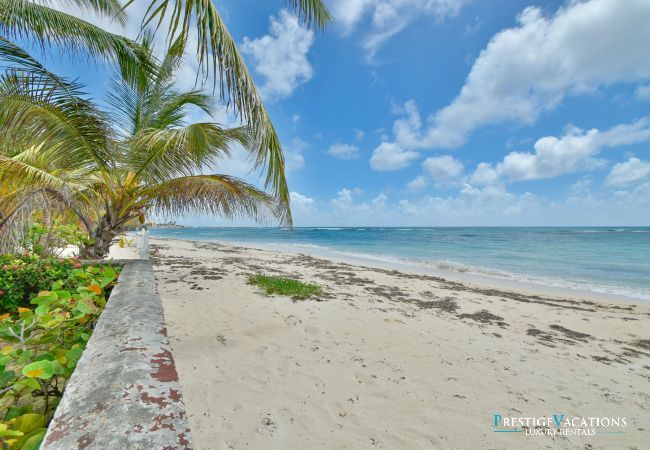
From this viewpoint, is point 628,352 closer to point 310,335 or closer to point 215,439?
point 310,335


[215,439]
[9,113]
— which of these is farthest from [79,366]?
[9,113]

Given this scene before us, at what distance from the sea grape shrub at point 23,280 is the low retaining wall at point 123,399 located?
2.40 meters

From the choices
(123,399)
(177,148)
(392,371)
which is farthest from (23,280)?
(392,371)

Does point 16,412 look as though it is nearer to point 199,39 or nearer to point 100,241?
point 199,39

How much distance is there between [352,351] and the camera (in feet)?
12.7

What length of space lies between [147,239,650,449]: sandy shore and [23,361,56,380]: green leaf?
158 cm

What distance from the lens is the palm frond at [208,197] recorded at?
5.09 meters

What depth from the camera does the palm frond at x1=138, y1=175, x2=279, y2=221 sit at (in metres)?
5.09

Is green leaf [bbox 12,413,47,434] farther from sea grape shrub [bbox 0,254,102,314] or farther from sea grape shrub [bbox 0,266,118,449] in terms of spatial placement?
sea grape shrub [bbox 0,254,102,314]

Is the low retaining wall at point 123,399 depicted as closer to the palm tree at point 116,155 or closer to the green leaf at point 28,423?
the green leaf at point 28,423

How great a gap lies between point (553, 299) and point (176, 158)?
10.5 metres

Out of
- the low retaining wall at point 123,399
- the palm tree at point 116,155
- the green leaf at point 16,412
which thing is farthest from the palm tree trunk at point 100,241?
the green leaf at point 16,412

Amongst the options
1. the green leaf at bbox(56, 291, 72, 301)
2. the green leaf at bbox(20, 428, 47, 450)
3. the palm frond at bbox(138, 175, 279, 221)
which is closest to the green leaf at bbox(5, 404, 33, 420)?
the green leaf at bbox(20, 428, 47, 450)

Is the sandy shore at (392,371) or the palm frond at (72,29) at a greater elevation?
the palm frond at (72,29)
